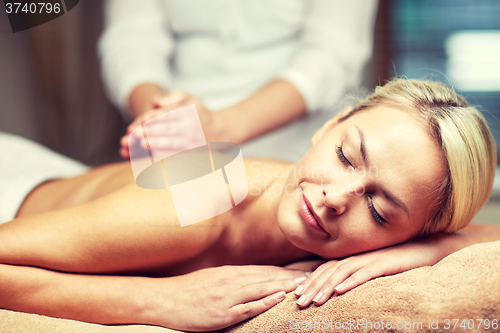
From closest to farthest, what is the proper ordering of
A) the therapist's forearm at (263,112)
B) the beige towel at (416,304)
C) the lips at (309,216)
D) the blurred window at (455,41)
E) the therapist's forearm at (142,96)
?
the beige towel at (416,304) → the lips at (309,216) → the therapist's forearm at (263,112) → the therapist's forearm at (142,96) → the blurred window at (455,41)

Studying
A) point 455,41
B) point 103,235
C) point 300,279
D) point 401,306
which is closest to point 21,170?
point 103,235

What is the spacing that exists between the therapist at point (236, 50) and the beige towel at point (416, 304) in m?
0.52

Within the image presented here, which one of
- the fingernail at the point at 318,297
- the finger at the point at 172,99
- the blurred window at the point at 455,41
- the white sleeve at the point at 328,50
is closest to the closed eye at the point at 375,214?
the fingernail at the point at 318,297

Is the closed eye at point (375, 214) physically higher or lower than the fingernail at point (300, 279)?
higher

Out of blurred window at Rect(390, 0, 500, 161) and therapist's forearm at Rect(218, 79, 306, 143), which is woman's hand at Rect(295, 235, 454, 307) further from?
blurred window at Rect(390, 0, 500, 161)

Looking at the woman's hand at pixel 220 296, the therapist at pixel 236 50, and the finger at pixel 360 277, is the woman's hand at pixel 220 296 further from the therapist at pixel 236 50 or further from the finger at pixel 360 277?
the therapist at pixel 236 50

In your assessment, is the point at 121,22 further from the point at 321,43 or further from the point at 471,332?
the point at 471,332

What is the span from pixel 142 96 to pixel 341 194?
648mm

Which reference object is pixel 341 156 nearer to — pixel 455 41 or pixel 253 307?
pixel 253 307

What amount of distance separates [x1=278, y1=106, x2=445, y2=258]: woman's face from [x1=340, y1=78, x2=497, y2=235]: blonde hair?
0.02 m

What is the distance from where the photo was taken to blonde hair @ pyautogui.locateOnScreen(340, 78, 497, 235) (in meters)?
0.46

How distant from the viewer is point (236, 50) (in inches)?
39.9

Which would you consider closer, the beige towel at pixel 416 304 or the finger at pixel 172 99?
the beige towel at pixel 416 304

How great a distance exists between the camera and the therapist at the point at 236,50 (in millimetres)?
921
